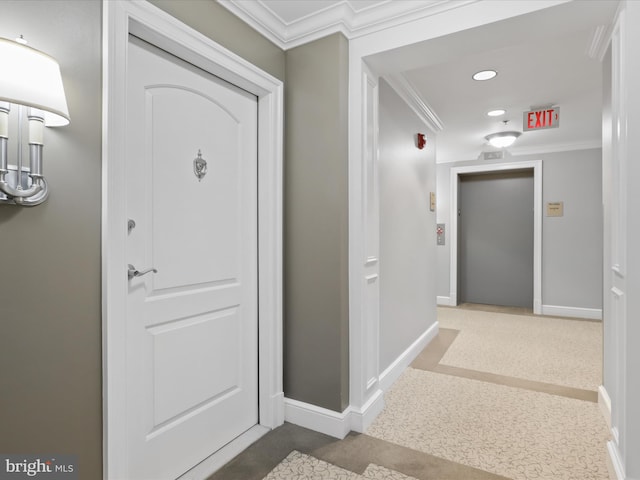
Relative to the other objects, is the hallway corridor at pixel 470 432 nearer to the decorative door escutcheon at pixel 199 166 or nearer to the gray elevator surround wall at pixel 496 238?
the decorative door escutcheon at pixel 199 166

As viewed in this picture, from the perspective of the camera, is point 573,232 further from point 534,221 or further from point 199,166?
point 199,166

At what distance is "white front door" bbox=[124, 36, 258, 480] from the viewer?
5.23ft

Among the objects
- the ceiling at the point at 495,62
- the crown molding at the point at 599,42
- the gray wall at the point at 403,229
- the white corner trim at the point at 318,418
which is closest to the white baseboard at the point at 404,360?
the gray wall at the point at 403,229

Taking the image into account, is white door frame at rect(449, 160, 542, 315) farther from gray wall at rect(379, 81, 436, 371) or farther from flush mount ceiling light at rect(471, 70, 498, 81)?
flush mount ceiling light at rect(471, 70, 498, 81)

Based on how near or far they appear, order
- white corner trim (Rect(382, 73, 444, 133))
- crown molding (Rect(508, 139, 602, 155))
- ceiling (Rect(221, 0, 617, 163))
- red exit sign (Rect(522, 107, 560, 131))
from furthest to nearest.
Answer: crown molding (Rect(508, 139, 602, 155)), red exit sign (Rect(522, 107, 560, 131)), white corner trim (Rect(382, 73, 444, 133)), ceiling (Rect(221, 0, 617, 163))

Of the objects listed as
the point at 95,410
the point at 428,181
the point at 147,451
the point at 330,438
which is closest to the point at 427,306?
the point at 428,181

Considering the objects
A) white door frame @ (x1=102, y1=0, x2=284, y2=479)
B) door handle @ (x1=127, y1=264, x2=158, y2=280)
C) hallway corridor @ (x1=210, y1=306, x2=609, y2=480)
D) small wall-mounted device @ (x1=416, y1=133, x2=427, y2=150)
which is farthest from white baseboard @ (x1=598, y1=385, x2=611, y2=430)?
door handle @ (x1=127, y1=264, x2=158, y2=280)

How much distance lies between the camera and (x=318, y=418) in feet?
7.14

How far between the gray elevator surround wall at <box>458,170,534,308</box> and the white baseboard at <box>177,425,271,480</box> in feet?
15.5

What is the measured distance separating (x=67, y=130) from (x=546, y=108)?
409 cm

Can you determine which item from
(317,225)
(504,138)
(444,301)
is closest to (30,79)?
(317,225)

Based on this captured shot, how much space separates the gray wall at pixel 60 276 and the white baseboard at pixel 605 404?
8.80 ft

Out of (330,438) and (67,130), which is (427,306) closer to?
(330,438)

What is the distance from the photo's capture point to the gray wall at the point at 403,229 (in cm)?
283
